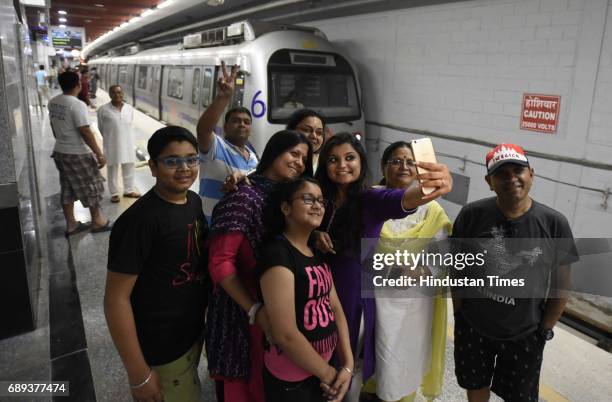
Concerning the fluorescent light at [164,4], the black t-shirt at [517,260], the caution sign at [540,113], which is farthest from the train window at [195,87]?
the black t-shirt at [517,260]

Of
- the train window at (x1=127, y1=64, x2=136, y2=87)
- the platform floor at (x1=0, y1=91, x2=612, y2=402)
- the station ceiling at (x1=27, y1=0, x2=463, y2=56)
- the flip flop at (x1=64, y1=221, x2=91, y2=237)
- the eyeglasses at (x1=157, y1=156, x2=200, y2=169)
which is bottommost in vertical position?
the platform floor at (x1=0, y1=91, x2=612, y2=402)

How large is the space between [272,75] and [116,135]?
7.24ft

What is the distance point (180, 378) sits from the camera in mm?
1753

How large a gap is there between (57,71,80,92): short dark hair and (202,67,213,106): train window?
9.30 ft

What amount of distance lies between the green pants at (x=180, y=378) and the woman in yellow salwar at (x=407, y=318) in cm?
81

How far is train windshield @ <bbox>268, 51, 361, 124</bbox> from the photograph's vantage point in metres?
6.17

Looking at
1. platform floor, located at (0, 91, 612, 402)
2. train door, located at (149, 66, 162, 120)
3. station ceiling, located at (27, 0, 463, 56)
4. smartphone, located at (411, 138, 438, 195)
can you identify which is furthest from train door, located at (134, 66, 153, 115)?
smartphone, located at (411, 138, 438, 195)

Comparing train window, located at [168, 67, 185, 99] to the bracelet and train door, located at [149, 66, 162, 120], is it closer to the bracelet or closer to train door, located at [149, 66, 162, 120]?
train door, located at [149, 66, 162, 120]

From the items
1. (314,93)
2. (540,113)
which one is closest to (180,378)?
(540,113)

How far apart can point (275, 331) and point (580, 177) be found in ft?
12.7

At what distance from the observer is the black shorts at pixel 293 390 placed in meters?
1.58

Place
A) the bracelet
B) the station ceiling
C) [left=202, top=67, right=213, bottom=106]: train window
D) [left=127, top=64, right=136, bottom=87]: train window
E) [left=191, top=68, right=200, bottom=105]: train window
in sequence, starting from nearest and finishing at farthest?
the bracelet < [left=202, top=67, right=213, bottom=106]: train window < the station ceiling < [left=191, top=68, right=200, bottom=105]: train window < [left=127, top=64, right=136, bottom=87]: train window

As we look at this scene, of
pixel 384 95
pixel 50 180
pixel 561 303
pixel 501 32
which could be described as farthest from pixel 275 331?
pixel 50 180

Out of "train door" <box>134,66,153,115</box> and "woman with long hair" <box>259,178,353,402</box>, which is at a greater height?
"train door" <box>134,66,153,115</box>
